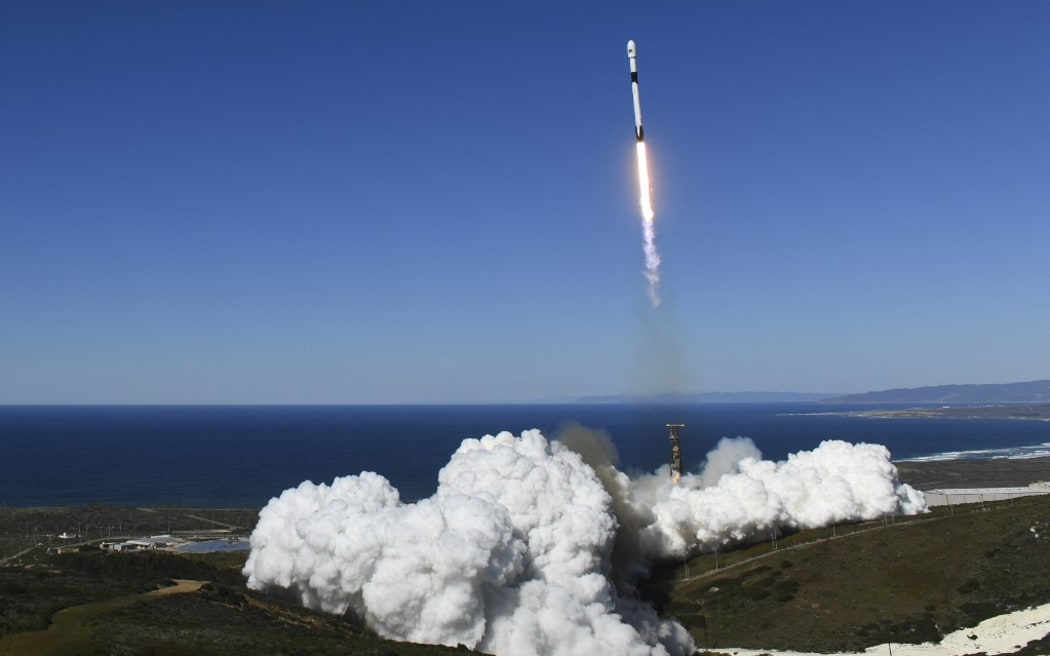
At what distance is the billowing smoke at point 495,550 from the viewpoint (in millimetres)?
50656

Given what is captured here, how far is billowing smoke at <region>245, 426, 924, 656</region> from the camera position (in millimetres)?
50656

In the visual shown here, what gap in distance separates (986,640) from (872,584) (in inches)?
483

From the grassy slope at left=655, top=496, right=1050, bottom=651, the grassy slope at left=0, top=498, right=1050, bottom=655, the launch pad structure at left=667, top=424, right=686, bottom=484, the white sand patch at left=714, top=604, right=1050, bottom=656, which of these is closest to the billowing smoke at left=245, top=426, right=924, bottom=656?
the grassy slope at left=0, top=498, right=1050, bottom=655

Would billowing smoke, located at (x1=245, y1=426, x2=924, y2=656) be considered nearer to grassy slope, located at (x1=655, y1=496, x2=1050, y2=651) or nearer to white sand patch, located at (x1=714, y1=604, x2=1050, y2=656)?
grassy slope, located at (x1=655, y1=496, x2=1050, y2=651)

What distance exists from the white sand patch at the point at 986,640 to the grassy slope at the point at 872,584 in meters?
1.05

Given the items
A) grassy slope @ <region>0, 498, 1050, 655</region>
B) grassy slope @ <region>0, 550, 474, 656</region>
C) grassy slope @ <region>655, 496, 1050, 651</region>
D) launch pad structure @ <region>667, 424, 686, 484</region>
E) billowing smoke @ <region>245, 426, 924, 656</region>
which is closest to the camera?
grassy slope @ <region>0, 550, 474, 656</region>

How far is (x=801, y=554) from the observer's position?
74.9 m

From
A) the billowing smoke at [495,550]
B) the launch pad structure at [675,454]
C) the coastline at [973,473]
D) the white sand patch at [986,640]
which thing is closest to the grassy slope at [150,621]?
the billowing smoke at [495,550]

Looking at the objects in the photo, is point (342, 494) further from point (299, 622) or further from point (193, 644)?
point (193, 644)

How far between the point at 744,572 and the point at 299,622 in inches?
1559

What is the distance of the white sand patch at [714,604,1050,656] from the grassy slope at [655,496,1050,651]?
1.05 meters

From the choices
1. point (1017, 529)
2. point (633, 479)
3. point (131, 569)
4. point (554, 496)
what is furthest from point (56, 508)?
point (1017, 529)

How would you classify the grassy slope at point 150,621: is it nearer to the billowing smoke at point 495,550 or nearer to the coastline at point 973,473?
the billowing smoke at point 495,550

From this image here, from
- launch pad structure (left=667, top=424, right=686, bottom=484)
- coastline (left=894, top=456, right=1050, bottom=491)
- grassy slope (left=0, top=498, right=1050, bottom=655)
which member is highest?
launch pad structure (left=667, top=424, right=686, bottom=484)
